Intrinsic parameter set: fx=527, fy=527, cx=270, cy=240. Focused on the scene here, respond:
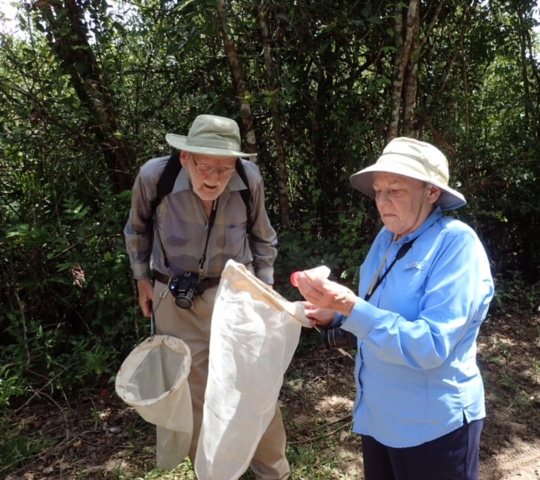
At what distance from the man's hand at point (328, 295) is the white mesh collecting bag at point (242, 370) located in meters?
0.27

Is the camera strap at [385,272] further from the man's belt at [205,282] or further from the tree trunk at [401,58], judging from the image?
the tree trunk at [401,58]

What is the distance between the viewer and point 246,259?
2.77 meters

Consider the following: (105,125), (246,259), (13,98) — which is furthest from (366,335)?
(13,98)

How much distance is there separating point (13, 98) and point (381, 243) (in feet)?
10.9

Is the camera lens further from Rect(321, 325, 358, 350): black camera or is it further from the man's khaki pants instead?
Rect(321, 325, 358, 350): black camera

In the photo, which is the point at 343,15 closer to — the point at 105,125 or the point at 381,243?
the point at 105,125

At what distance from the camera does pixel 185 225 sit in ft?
8.51

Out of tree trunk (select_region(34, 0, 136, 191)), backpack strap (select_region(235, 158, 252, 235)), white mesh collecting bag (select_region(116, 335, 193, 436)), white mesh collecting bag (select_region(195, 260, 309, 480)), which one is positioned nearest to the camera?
white mesh collecting bag (select_region(195, 260, 309, 480))

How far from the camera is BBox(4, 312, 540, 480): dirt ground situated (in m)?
3.19

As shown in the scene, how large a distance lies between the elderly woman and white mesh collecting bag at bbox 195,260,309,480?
0.30 m

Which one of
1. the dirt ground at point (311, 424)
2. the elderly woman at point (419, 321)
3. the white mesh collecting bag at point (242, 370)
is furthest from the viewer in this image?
the dirt ground at point (311, 424)

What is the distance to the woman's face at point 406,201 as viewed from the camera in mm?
1756

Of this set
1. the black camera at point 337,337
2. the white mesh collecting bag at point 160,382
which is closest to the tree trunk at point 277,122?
the white mesh collecting bag at point 160,382

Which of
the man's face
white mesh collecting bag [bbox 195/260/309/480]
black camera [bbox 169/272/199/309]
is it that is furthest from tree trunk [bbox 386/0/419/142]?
white mesh collecting bag [bbox 195/260/309/480]
